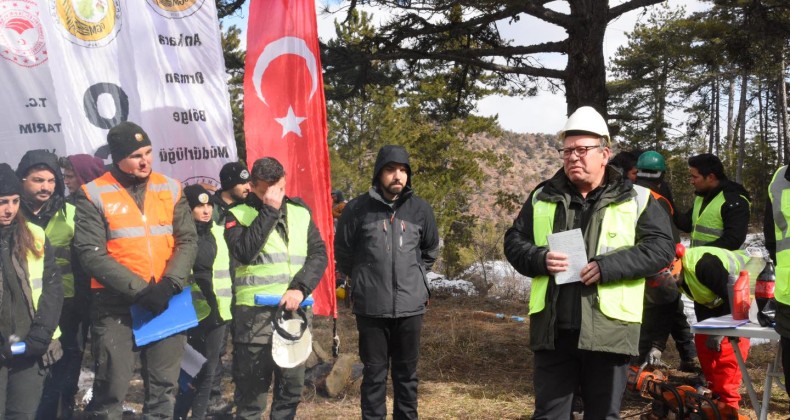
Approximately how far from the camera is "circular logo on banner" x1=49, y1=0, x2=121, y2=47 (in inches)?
147

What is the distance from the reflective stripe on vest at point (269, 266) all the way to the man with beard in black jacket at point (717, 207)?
348 centimetres

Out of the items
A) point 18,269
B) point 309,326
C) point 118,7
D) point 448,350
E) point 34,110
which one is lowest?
point 448,350

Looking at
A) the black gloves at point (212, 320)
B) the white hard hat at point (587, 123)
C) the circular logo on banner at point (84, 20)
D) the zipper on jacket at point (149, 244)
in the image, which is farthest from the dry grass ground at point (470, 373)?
the white hard hat at point (587, 123)

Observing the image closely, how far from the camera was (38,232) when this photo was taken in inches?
141

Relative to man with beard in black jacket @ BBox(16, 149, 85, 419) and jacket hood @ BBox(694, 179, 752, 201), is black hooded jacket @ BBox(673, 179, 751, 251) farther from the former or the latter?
man with beard in black jacket @ BBox(16, 149, 85, 419)

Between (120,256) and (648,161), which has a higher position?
(648,161)

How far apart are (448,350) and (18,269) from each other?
4.70 m

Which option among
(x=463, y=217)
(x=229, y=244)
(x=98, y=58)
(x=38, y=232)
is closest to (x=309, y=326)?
(x=229, y=244)

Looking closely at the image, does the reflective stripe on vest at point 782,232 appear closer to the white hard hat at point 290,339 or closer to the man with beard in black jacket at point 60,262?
the white hard hat at point 290,339

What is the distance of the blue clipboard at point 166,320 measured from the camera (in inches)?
148

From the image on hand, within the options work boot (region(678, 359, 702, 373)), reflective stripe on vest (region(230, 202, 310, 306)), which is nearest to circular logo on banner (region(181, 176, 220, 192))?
reflective stripe on vest (region(230, 202, 310, 306))

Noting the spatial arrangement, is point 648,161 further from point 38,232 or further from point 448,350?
point 38,232

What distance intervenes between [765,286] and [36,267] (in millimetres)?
3959

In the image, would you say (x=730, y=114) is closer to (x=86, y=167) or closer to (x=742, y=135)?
(x=742, y=135)
